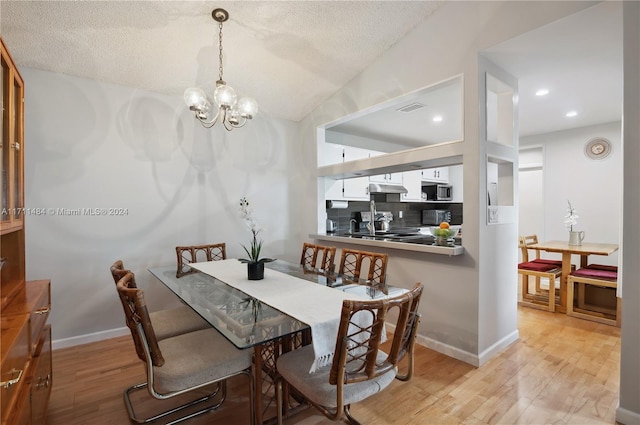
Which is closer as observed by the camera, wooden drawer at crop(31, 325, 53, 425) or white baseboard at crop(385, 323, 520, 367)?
wooden drawer at crop(31, 325, 53, 425)

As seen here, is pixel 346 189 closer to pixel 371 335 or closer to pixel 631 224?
pixel 631 224

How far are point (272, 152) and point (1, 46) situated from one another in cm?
274

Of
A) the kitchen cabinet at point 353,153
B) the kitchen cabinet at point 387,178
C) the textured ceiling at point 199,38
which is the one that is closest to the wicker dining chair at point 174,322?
the textured ceiling at point 199,38

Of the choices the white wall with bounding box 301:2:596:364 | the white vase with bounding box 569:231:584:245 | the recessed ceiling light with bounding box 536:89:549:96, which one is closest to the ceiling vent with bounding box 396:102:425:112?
the white wall with bounding box 301:2:596:364

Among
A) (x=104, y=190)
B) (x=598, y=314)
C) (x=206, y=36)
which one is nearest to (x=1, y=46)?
(x=206, y=36)

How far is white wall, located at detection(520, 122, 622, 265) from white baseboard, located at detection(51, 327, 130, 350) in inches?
237

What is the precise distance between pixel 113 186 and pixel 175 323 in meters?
1.68

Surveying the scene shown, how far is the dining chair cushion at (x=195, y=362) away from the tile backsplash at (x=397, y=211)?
3.16 m

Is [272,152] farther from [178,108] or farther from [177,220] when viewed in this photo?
[177,220]

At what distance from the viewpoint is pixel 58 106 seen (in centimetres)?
282

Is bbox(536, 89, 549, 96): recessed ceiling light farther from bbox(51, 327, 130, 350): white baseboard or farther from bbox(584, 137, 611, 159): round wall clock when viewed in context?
bbox(51, 327, 130, 350): white baseboard

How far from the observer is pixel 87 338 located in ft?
9.75

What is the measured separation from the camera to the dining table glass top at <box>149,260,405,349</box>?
1.45m

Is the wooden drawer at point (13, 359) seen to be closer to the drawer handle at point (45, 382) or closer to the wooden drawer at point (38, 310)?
the wooden drawer at point (38, 310)
